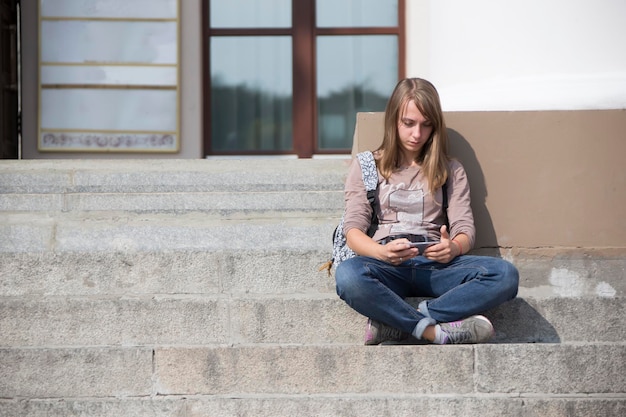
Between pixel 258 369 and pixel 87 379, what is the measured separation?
652mm

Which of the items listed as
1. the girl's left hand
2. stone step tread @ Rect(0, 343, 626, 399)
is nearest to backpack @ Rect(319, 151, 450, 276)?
the girl's left hand

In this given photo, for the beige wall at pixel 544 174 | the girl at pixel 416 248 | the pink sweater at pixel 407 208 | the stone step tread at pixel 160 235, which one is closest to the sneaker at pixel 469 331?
the girl at pixel 416 248

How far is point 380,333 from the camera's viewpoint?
11.7ft

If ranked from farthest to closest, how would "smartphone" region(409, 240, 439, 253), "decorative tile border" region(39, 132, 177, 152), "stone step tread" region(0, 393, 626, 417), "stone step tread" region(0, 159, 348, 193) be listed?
1. "decorative tile border" region(39, 132, 177, 152)
2. "stone step tread" region(0, 159, 348, 193)
3. "smartphone" region(409, 240, 439, 253)
4. "stone step tread" region(0, 393, 626, 417)

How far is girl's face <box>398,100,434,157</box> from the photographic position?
386 cm

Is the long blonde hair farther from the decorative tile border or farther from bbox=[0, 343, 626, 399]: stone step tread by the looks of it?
the decorative tile border

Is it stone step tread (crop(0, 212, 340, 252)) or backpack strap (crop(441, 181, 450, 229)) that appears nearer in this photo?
backpack strap (crop(441, 181, 450, 229))

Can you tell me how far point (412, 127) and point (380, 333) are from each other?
90cm

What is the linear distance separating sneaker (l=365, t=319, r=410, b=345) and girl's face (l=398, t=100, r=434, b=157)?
0.81 m

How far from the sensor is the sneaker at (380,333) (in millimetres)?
3551

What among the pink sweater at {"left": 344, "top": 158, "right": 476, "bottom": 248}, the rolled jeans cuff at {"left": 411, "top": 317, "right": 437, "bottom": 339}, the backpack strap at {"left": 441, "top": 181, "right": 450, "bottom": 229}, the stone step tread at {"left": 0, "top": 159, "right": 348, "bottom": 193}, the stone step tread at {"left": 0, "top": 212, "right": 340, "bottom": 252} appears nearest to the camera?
the rolled jeans cuff at {"left": 411, "top": 317, "right": 437, "bottom": 339}

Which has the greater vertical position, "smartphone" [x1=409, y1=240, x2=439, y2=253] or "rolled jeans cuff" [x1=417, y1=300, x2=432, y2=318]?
"smartphone" [x1=409, y1=240, x2=439, y2=253]

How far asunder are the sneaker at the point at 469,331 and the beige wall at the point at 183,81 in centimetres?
473

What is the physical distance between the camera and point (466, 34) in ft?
15.5
